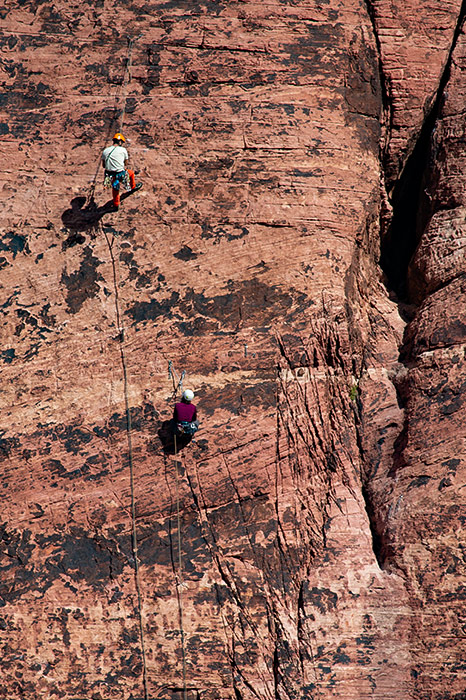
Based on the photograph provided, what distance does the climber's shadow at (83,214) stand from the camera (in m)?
10.6

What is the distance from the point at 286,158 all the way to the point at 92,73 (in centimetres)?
349

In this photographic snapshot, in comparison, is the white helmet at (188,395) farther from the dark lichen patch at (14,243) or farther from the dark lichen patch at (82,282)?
the dark lichen patch at (14,243)

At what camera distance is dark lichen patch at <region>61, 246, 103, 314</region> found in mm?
10336

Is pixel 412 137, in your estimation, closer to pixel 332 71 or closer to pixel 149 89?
pixel 332 71

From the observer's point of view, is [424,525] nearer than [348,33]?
Yes

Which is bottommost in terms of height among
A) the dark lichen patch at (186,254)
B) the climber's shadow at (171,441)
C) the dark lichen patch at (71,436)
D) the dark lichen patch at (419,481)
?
the dark lichen patch at (419,481)

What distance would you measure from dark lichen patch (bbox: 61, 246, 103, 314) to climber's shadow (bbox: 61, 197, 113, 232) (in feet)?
1.64

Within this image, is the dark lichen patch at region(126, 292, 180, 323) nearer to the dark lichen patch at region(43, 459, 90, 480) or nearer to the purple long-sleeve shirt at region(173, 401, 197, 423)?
the purple long-sleeve shirt at region(173, 401, 197, 423)

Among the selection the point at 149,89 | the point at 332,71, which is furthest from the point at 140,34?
the point at 332,71

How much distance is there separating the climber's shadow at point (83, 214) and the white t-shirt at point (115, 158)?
0.72 meters

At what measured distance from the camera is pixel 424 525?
372 inches

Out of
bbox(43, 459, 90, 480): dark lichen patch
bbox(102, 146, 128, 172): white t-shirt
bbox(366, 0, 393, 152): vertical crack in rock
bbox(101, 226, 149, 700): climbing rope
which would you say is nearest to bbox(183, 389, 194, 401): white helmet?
bbox(101, 226, 149, 700): climbing rope

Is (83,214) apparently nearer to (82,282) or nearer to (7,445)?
(82,282)

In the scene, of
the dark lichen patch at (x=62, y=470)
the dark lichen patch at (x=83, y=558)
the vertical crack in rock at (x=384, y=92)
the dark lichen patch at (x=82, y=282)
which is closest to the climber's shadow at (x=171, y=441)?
the dark lichen patch at (x=62, y=470)
